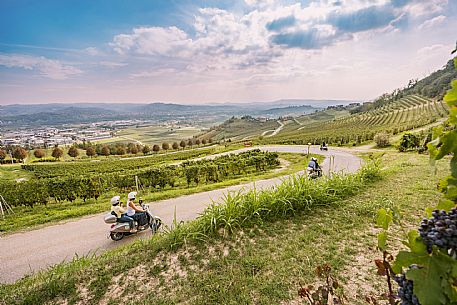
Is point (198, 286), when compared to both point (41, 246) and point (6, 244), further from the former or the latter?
point (6, 244)

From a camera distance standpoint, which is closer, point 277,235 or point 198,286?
point 198,286

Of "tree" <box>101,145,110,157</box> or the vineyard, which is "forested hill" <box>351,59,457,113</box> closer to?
the vineyard

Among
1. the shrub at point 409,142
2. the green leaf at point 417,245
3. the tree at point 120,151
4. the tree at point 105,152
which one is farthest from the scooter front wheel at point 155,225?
the tree at point 105,152

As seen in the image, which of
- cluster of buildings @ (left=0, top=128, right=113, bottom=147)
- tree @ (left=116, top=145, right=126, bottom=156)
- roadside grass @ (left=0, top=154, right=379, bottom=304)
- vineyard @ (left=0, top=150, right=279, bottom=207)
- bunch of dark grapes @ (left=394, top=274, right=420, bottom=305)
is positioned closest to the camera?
bunch of dark grapes @ (left=394, top=274, right=420, bottom=305)

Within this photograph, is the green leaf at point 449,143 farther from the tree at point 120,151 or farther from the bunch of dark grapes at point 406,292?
the tree at point 120,151

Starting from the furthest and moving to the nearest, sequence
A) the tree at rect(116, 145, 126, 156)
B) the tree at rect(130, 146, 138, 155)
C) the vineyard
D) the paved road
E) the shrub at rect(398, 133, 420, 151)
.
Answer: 1. the tree at rect(116, 145, 126, 156)
2. the tree at rect(130, 146, 138, 155)
3. the shrub at rect(398, 133, 420, 151)
4. the vineyard
5. the paved road

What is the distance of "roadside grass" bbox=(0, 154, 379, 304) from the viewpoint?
10.8ft

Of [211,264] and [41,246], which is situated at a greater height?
[211,264]

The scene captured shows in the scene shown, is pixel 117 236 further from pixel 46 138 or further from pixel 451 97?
pixel 46 138

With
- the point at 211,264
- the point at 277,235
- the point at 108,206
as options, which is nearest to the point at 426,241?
the point at 211,264

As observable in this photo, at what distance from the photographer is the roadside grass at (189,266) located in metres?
3.30

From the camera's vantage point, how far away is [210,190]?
12109mm

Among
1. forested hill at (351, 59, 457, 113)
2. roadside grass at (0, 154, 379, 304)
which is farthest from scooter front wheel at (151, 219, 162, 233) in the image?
forested hill at (351, 59, 457, 113)

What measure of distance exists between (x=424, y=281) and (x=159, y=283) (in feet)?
11.7
